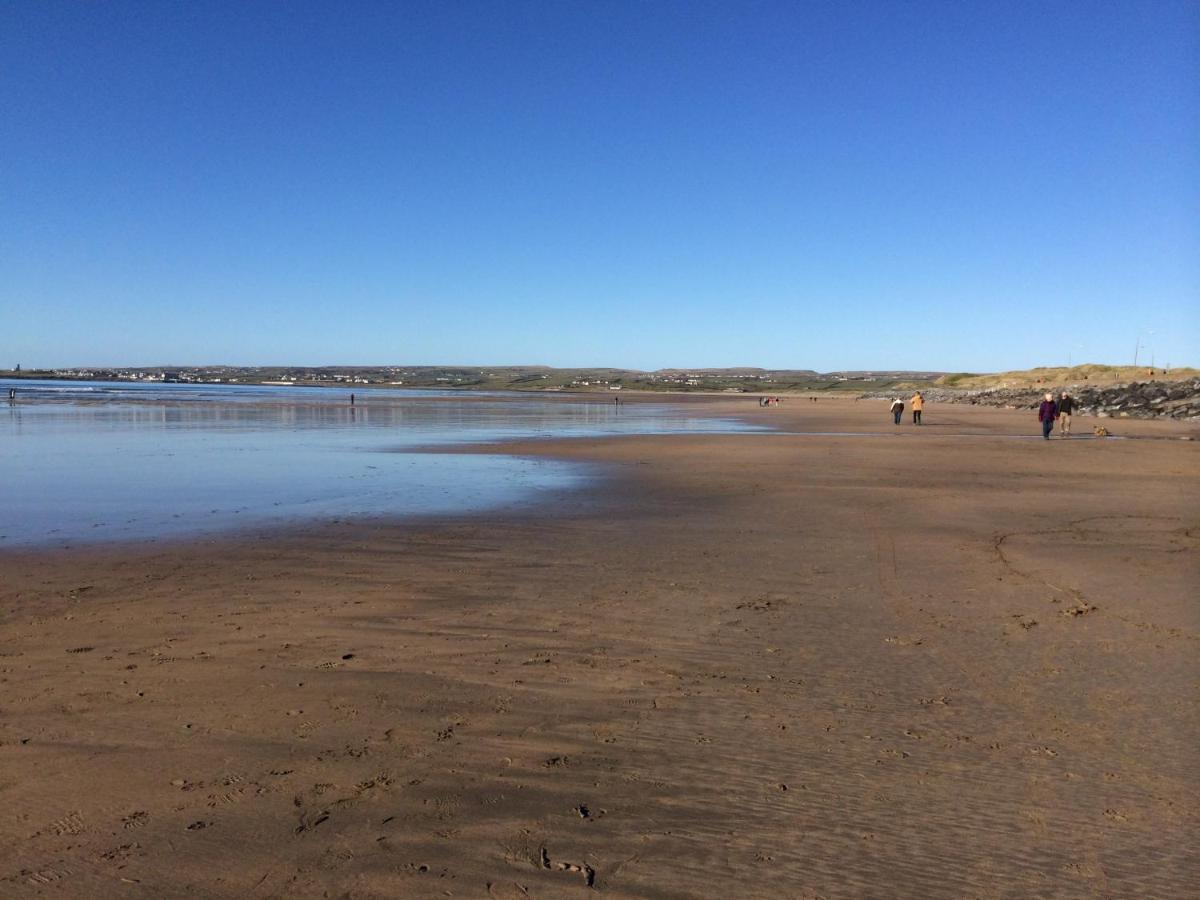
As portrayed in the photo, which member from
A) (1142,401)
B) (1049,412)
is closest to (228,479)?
(1049,412)

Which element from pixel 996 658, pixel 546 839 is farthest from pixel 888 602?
pixel 546 839

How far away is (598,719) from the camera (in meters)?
5.27

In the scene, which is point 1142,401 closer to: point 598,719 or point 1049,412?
point 1049,412

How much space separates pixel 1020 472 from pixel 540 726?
59.4 feet

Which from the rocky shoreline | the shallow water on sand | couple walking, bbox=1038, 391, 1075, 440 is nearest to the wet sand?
the shallow water on sand

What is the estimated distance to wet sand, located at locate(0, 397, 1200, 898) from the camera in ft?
12.2

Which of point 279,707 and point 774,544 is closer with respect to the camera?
point 279,707

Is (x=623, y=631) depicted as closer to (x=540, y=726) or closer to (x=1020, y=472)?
(x=540, y=726)

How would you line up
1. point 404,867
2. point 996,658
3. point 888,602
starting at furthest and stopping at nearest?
point 888,602 < point 996,658 < point 404,867

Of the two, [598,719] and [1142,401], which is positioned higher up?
[1142,401]

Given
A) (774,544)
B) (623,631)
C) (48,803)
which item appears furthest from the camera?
(774,544)

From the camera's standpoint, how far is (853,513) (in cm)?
1383

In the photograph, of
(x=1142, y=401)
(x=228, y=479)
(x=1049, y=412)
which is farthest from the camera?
(x=1142, y=401)

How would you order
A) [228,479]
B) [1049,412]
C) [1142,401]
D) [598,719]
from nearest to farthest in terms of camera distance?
[598,719], [228,479], [1049,412], [1142,401]
